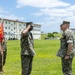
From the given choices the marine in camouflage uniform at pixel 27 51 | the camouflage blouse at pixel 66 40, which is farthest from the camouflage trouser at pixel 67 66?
the marine in camouflage uniform at pixel 27 51

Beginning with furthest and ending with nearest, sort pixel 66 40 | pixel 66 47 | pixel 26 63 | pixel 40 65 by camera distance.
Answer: pixel 40 65, pixel 26 63, pixel 66 47, pixel 66 40

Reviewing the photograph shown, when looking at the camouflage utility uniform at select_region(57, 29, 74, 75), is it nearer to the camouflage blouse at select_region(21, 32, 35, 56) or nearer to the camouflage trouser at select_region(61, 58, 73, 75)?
the camouflage trouser at select_region(61, 58, 73, 75)

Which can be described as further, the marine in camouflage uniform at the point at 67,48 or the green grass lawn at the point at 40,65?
the green grass lawn at the point at 40,65

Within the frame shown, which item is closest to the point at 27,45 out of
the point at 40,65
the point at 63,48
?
the point at 63,48

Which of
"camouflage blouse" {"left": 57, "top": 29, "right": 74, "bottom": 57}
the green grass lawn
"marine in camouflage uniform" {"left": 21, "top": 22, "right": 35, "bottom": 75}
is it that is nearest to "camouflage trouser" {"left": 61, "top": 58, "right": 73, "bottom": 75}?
"camouflage blouse" {"left": 57, "top": 29, "right": 74, "bottom": 57}

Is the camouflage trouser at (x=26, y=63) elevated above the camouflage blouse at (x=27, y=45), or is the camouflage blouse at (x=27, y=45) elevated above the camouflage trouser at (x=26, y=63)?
the camouflage blouse at (x=27, y=45)

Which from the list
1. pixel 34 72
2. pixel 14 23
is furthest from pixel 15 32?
pixel 34 72

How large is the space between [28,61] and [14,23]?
14887 centimetres

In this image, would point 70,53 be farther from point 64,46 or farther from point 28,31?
point 28,31

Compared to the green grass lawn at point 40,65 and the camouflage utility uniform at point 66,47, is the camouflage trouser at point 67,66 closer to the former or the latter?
the camouflage utility uniform at point 66,47

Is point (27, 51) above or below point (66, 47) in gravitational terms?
below

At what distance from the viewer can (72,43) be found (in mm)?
9500

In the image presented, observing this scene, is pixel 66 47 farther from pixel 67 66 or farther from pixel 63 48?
pixel 67 66

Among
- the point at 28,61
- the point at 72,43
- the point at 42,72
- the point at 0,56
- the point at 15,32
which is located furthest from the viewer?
the point at 15,32
